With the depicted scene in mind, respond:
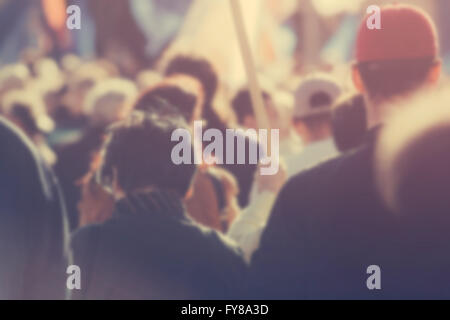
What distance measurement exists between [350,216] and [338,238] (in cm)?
6

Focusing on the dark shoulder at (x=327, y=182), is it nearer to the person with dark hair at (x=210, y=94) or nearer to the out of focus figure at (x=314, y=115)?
the out of focus figure at (x=314, y=115)

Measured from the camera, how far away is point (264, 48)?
241 centimetres

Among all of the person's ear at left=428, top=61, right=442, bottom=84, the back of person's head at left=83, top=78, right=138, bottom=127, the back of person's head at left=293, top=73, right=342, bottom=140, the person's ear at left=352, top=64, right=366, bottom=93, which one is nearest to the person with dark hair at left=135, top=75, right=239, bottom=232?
the back of person's head at left=83, top=78, right=138, bottom=127

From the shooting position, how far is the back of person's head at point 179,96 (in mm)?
2066

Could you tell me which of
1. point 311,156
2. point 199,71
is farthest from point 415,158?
point 199,71

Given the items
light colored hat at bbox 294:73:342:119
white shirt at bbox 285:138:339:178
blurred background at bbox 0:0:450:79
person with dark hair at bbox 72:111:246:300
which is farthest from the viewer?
blurred background at bbox 0:0:450:79

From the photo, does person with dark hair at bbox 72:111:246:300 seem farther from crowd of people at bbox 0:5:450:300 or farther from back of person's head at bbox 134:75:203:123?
back of person's head at bbox 134:75:203:123

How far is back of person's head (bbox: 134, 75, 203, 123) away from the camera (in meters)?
2.07

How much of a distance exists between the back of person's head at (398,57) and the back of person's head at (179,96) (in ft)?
1.65

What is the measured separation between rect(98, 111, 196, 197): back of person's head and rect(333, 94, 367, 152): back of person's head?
383 mm

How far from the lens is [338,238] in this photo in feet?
5.70

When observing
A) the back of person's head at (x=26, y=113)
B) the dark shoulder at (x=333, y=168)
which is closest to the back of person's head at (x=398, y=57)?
the dark shoulder at (x=333, y=168)

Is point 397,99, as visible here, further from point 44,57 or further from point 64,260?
point 44,57

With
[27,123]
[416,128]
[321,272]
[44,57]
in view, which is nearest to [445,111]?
[416,128]
